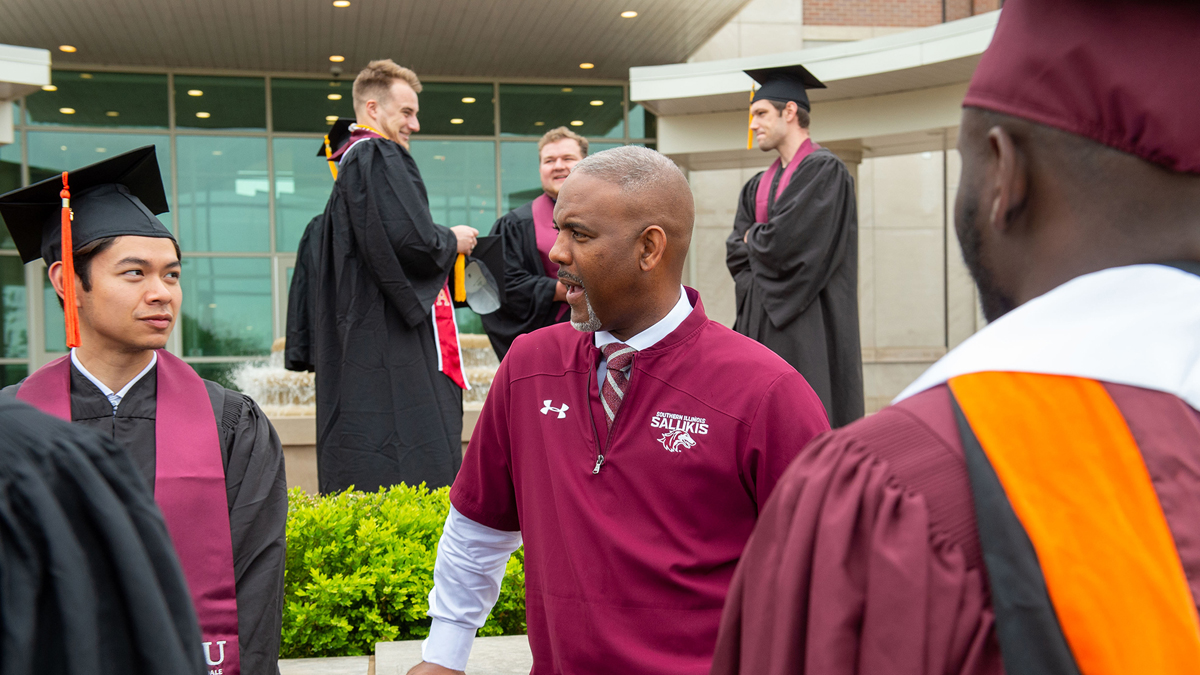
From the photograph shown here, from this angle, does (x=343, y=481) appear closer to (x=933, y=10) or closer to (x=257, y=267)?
(x=257, y=267)

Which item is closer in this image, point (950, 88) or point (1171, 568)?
point (1171, 568)

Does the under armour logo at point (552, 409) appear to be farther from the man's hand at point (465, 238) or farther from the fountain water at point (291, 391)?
the fountain water at point (291, 391)

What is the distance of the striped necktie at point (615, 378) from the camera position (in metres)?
2.15

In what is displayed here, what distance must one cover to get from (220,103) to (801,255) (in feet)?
36.2

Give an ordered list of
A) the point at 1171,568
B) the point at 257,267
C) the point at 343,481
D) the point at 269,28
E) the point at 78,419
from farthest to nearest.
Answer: the point at 257,267, the point at 269,28, the point at 343,481, the point at 78,419, the point at 1171,568

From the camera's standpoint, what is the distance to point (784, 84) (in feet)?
20.9

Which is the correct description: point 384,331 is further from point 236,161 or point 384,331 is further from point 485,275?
point 236,161

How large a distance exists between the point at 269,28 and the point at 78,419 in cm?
1097

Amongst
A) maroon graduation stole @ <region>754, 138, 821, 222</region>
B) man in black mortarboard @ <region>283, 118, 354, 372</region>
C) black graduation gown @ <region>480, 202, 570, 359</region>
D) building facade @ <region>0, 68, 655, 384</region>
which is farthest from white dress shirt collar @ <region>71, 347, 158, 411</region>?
building facade @ <region>0, 68, 655, 384</region>

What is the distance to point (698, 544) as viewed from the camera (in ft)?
6.55

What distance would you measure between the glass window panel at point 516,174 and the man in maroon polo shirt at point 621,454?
42.5ft

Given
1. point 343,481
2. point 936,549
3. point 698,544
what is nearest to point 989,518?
point 936,549

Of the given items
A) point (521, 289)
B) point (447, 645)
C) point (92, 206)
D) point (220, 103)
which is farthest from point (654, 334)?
point (220, 103)

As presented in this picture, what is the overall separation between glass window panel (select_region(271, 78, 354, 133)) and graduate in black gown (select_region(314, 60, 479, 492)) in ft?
31.2
